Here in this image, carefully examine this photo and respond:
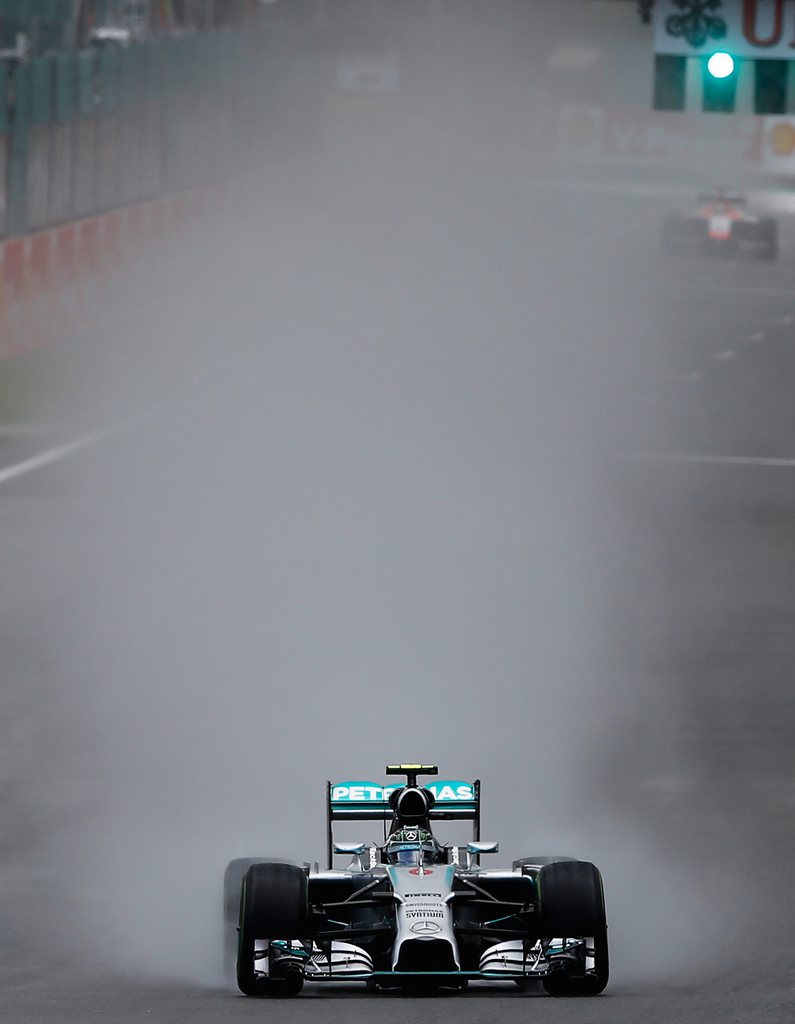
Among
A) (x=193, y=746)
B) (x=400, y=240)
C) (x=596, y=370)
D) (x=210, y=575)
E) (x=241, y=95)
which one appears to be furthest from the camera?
(x=400, y=240)

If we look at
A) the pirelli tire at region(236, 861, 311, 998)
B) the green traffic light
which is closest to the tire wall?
the green traffic light

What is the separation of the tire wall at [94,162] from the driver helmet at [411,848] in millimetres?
20634

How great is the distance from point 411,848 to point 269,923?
0.80 m

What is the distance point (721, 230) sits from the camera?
2280 inches

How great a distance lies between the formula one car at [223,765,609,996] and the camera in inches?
338

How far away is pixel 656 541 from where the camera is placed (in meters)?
20.5

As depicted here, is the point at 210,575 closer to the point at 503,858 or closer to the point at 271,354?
the point at 503,858

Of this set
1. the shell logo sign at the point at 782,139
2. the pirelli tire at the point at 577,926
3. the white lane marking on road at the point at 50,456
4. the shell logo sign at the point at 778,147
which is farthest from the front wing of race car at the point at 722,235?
the pirelli tire at the point at 577,926

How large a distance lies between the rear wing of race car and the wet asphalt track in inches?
32.4

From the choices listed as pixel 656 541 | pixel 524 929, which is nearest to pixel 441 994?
pixel 524 929

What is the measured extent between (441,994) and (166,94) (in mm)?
36333

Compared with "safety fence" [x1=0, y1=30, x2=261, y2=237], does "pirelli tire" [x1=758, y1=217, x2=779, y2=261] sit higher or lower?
lower

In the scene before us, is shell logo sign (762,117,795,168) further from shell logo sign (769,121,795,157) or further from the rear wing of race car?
the rear wing of race car

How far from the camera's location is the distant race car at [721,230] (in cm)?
5772
